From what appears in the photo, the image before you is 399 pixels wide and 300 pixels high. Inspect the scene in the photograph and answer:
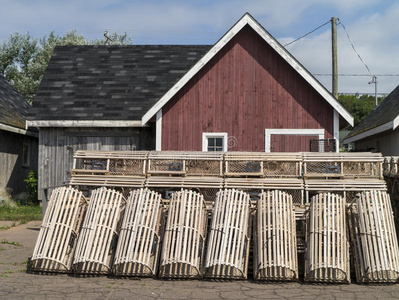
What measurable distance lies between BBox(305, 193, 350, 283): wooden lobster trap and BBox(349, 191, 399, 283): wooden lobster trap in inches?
9.3

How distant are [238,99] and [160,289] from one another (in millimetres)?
7792

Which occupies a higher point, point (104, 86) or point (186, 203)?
point (104, 86)

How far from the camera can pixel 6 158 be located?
18922 mm

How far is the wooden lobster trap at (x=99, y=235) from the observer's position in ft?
25.6

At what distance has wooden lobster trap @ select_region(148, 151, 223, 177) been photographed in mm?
9922

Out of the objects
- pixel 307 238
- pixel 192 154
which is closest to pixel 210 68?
pixel 192 154

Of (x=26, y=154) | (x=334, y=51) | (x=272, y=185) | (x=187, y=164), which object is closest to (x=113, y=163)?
(x=187, y=164)

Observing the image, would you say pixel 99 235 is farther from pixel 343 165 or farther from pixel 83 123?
pixel 83 123

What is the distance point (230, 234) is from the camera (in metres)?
7.82

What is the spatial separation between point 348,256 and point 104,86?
1190 cm

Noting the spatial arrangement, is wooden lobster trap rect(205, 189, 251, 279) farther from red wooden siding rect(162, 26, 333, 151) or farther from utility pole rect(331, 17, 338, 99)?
utility pole rect(331, 17, 338, 99)

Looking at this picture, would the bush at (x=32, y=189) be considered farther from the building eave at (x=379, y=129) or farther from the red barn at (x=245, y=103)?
the building eave at (x=379, y=129)

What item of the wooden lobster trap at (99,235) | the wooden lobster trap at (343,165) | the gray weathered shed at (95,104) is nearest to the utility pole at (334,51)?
the gray weathered shed at (95,104)

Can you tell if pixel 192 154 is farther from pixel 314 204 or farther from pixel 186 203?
pixel 314 204
